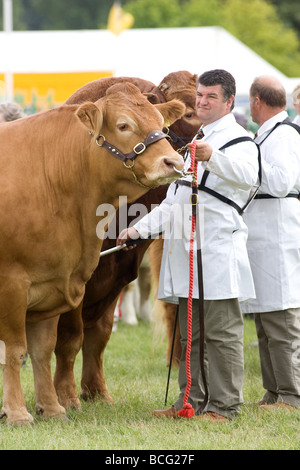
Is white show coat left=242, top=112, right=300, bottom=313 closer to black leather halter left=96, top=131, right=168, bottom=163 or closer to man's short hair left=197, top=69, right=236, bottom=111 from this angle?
man's short hair left=197, top=69, right=236, bottom=111

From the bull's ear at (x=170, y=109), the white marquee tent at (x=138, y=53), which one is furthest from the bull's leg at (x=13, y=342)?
the white marquee tent at (x=138, y=53)

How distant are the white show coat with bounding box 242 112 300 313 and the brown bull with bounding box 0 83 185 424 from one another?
786 mm

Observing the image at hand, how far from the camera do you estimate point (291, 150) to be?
17.0ft

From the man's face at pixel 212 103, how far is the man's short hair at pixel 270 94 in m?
0.54

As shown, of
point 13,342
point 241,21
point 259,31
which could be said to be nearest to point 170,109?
point 13,342

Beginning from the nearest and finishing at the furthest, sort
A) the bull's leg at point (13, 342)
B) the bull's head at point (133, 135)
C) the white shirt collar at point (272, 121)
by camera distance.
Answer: the bull's head at point (133, 135)
the bull's leg at point (13, 342)
the white shirt collar at point (272, 121)

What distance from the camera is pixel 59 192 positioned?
468 cm

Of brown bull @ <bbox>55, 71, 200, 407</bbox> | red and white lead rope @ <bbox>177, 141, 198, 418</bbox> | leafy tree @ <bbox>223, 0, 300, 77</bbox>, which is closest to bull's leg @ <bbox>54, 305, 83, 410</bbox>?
brown bull @ <bbox>55, 71, 200, 407</bbox>

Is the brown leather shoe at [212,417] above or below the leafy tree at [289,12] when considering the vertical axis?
below

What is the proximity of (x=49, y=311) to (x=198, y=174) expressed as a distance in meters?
1.20

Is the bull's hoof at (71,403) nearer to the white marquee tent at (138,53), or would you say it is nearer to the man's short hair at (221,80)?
the man's short hair at (221,80)

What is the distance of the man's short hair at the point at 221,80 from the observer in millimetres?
4766

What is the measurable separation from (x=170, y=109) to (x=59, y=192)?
837mm

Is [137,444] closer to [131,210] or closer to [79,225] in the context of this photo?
[79,225]
